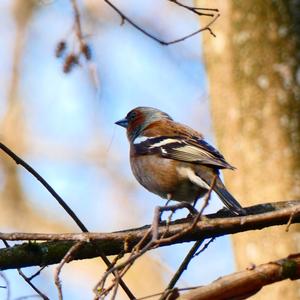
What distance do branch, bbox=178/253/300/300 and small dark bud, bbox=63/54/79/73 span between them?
8.61 ft

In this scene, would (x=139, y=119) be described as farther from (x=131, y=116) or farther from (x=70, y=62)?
(x=70, y=62)

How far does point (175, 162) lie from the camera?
204 inches

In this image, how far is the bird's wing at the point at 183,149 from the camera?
497 centimetres

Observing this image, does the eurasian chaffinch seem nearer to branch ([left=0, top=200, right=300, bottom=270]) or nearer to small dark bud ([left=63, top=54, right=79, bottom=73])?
small dark bud ([left=63, top=54, right=79, bottom=73])

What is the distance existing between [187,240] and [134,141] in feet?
8.27

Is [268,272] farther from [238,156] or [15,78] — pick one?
[15,78]

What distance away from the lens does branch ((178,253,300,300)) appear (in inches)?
73.9

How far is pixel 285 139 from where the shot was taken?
615cm

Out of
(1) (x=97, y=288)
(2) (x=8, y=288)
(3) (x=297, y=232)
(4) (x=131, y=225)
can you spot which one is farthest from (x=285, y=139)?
(4) (x=131, y=225)

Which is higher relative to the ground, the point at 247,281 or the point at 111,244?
the point at 247,281

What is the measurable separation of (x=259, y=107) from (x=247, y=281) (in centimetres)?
448

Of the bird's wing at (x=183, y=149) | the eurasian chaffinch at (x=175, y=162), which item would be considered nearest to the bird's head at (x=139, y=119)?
the eurasian chaffinch at (x=175, y=162)

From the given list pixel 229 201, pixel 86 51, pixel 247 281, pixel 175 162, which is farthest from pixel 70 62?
pixel 247 281

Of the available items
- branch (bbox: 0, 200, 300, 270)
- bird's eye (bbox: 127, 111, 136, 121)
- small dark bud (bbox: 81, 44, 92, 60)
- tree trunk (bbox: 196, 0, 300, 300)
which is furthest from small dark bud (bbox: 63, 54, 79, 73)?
tree trunk (bbox: 196, 0, 300, 300)
